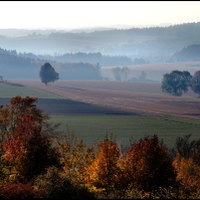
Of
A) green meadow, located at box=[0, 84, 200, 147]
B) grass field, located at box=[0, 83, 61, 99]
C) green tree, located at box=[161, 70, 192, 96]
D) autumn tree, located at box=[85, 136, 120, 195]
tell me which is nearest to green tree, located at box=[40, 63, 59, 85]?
grass field, located at box=[0, 83, 61, 99]

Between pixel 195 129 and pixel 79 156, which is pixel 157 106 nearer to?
pixel 195 129

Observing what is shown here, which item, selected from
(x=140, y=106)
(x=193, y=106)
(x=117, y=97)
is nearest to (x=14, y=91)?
(x=117, y=97)

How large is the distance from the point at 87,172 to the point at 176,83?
119114 millimetres

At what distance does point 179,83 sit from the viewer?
494 ft

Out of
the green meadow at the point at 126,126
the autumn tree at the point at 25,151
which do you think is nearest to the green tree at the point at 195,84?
the green meadow at the point at 126,126

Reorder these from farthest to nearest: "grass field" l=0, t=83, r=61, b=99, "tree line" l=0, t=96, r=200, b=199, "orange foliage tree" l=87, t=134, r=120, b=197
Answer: "grass field" l=0, t=83, r=61, b=99, "orange foliage tree" l=87, t=134, r=120, b=197, "tree line" l=0, t=96, r=200, b=199

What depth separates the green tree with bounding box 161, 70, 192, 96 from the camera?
5915 inches

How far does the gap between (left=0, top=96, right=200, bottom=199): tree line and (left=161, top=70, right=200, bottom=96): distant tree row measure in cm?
11000

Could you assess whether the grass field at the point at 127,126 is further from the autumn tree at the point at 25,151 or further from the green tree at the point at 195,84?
the green tree at the point at 195,84

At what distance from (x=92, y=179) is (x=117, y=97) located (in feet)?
321

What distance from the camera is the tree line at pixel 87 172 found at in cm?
2830

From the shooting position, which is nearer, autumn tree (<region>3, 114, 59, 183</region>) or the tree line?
the tree line

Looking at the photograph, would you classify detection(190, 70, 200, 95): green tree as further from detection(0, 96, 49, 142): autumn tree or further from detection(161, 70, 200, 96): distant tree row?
detection(0, 96, 49, 142): autumn tree

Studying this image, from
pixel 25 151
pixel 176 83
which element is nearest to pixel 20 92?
pixel 176 83
